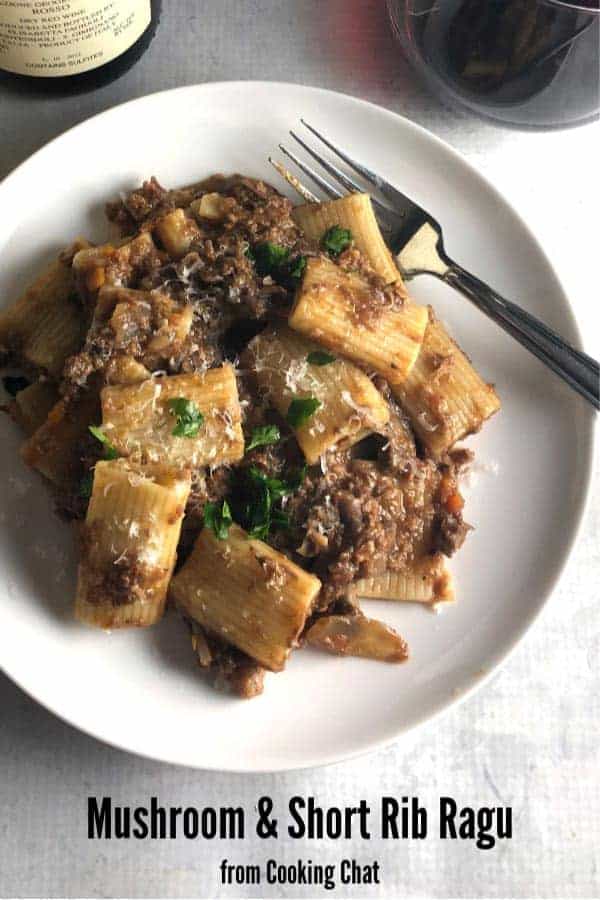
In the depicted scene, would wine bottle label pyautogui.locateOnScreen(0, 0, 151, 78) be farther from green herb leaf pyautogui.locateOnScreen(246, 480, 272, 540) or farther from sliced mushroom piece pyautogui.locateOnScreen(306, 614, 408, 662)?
sliced mushroom piece pyautogui.locateOnScreen(306, 614, 408, 662)

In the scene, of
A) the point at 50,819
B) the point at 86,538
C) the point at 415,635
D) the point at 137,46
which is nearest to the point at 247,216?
the point at 137,46

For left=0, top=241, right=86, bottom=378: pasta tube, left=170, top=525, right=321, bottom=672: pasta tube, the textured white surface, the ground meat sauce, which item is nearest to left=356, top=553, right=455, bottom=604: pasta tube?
the ground meat sauce

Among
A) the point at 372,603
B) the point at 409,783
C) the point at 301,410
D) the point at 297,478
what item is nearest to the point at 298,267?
the point at 301,410

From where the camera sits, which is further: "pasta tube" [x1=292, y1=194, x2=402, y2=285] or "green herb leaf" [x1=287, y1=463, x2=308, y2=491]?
"pasta tube" [x1=292, y1=194, x2=402, y2=285]

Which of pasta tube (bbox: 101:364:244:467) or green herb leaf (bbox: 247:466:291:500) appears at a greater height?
pasta tube (bbox: 101:364:244:467)

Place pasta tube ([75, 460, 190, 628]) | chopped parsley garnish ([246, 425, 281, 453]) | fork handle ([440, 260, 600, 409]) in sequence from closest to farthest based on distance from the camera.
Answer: pasta tube ([75, 460, 190, 628]) < chopped parsley garnish ([246, 425, 281, 453]) < fork handle ([440, 260, 600, 409])

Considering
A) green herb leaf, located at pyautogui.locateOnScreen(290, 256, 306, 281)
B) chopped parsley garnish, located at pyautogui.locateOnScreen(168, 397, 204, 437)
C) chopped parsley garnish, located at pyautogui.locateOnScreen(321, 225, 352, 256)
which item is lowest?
chopped parsley garnish, located at pyautogui.locateOnScreen(168, 397, 204, 437)

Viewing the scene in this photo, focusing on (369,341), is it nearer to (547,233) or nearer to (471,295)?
(471,295)

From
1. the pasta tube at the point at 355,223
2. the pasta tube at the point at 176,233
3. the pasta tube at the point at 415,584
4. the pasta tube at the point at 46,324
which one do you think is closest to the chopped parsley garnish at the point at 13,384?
the pasta tube at the point at 46,324
